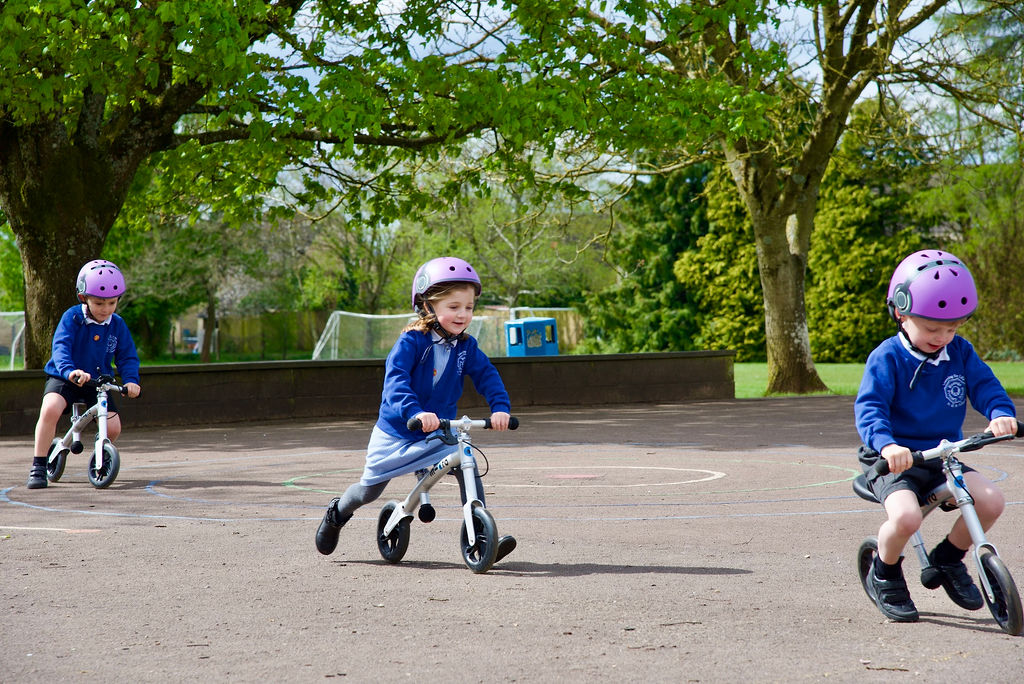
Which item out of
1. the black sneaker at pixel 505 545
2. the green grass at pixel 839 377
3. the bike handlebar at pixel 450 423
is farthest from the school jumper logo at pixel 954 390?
the green grass at pixel 839 377

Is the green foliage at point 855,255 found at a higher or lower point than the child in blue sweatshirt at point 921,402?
higher

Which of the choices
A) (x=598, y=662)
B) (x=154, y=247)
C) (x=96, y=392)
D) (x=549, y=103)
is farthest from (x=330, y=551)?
(x=154, y=247)

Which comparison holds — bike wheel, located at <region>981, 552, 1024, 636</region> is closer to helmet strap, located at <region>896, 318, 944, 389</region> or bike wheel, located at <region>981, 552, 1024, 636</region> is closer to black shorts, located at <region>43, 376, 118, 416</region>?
helmet strap, located at <region>896, 318, 944, 389</region>

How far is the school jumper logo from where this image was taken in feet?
15.4

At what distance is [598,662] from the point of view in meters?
4.16

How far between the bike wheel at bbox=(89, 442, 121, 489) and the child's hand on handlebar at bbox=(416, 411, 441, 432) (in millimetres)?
4695

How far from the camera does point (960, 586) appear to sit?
480 cm

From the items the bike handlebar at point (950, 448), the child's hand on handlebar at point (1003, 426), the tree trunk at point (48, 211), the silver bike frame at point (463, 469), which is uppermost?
the tree trunk at point (48, 211)

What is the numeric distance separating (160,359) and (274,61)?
39.3 m

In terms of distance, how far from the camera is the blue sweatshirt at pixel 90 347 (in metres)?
9.29

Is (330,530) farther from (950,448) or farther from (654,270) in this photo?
(654,270)

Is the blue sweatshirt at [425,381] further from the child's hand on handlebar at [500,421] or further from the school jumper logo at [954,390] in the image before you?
the school jumper logo at [954,390]

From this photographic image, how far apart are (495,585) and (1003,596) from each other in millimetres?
2212

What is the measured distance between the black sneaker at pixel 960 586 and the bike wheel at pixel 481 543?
199 centimetres
